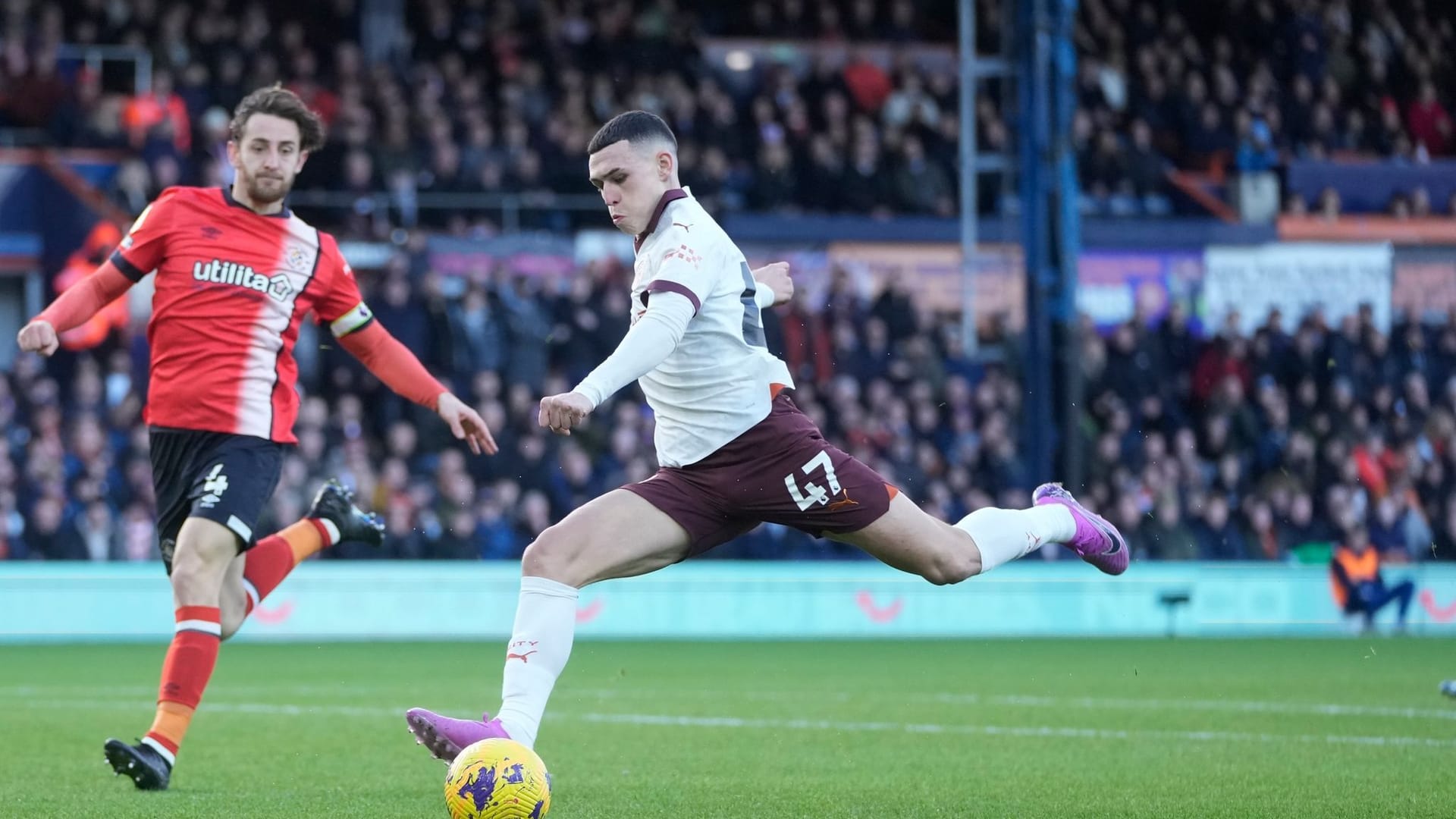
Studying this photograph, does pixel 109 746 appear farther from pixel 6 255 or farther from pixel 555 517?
pixel 6 255

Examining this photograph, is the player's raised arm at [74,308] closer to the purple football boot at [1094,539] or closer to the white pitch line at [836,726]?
Result: the white pitch line at [836,726]

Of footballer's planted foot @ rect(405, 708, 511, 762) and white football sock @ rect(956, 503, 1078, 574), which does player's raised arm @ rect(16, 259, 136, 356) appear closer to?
footballer's planted foot @ rect(405, 708, 511, 762)

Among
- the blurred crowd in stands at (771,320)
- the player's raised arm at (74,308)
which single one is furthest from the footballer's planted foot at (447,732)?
the blurred crowd in stands at (771,320)

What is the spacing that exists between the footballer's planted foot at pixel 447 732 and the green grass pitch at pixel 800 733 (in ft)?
1.20

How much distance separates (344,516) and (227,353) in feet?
3.20

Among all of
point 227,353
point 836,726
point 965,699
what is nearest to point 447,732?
point 227,353

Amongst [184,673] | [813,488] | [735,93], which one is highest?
[735,93]

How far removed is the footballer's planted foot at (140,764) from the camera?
662cm

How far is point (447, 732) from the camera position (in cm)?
568

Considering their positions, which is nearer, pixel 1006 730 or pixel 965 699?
pixel 1006 730

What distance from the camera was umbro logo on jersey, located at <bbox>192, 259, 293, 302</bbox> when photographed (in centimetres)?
739

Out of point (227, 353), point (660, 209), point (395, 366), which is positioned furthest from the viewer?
point (395, 366)

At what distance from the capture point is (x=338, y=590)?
54.4 feet

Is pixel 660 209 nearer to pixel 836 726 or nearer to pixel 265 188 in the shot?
pixel 265 188
